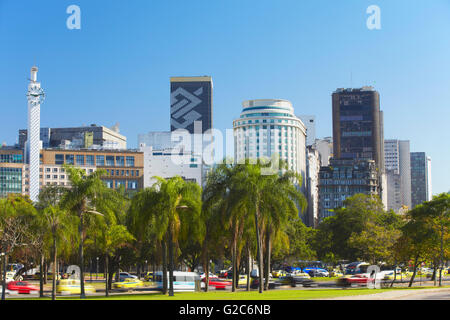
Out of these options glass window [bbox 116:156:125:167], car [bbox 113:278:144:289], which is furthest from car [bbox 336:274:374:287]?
glass window [bbox 116:156:125:167]

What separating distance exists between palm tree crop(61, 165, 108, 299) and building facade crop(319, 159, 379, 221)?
15589cm

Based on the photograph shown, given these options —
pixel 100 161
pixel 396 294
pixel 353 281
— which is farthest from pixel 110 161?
pixel 396 294

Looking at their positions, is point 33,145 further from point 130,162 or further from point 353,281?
point 353,281

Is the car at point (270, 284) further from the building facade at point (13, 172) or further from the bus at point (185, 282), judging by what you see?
the building facade at point (13, 172)

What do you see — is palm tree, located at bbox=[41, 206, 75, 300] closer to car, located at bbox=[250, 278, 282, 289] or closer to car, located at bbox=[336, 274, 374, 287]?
car, located at bbox=[250, 278, 282, 289]

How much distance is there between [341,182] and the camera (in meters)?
197

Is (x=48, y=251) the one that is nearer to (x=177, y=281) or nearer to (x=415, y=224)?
(x=177, y=281)

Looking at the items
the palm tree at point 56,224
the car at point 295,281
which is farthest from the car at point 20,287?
the car at point 295,281

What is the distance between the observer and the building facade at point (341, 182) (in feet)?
644

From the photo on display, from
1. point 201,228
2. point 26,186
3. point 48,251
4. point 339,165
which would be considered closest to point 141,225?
point 201,228

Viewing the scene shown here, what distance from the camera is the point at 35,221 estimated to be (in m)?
50.7

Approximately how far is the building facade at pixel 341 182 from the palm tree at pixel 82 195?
155894mm

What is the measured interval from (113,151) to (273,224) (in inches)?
5683
